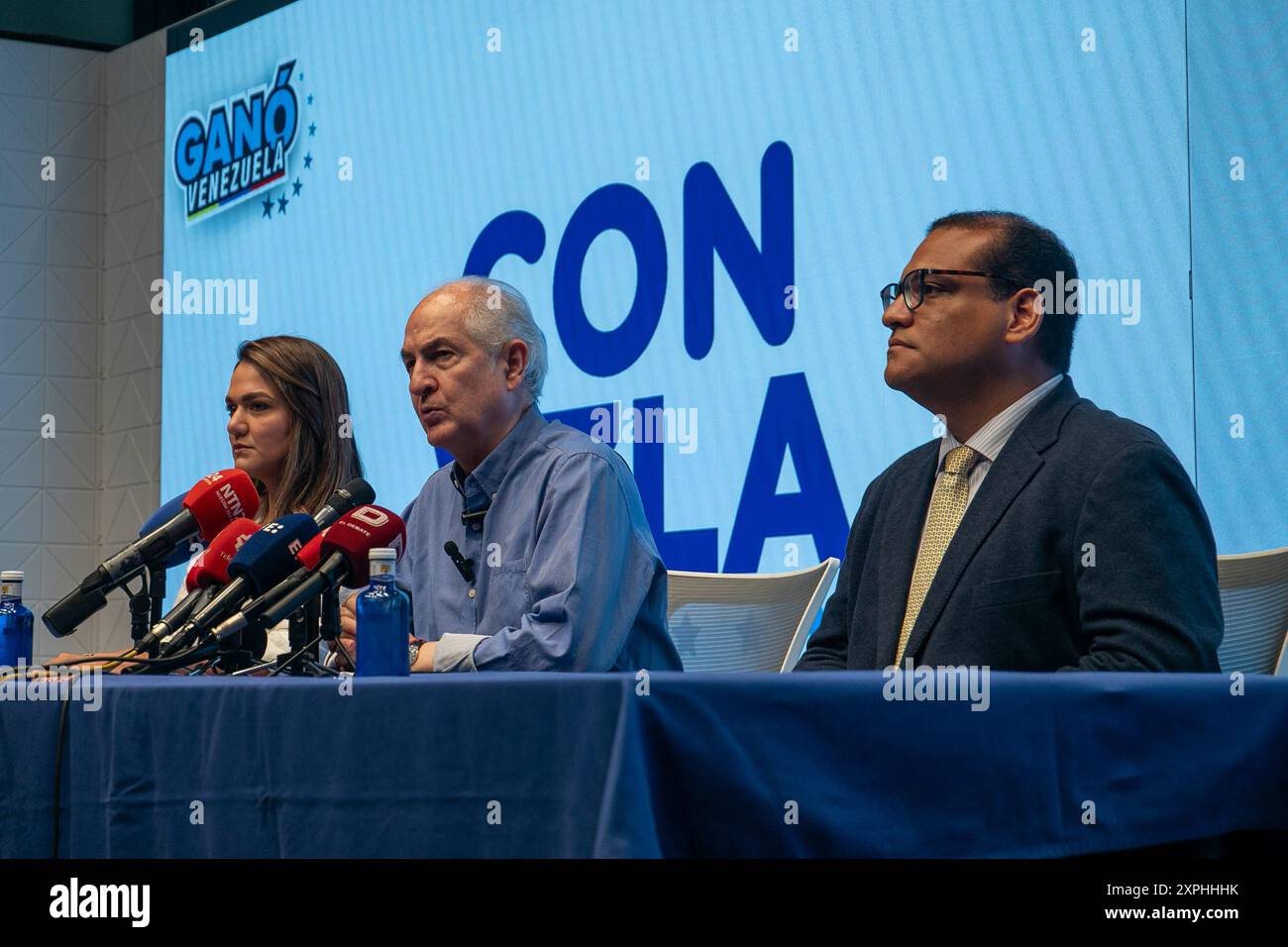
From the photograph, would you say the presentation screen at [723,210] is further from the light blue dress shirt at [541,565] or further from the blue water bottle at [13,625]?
the blue water bottle at [13,625]

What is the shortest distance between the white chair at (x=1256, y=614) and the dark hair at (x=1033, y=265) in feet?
1.31

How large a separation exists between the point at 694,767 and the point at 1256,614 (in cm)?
135

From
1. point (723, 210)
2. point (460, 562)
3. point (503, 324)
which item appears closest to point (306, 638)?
point (460, 562)

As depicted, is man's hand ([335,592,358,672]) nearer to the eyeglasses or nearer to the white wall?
the eyeglasses

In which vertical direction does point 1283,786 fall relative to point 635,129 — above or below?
below

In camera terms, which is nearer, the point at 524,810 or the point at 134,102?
the point at 524,810

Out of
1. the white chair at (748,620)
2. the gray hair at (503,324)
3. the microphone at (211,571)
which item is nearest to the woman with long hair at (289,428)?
the gray hair at (503,324)

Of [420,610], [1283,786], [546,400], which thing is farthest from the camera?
[546,400]
